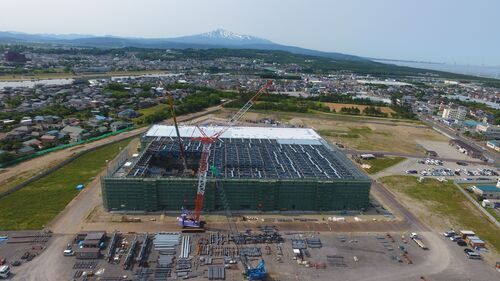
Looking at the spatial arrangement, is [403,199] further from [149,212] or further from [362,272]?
[149,212]

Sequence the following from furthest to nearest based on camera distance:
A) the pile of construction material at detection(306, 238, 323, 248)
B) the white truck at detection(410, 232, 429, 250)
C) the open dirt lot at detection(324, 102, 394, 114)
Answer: the open dirt lot at detection(324, 102, 394, 114) < the white truck at detection(410, 232, 429, 250) < the pile of construction material at detection(306, 238, 323, 248)

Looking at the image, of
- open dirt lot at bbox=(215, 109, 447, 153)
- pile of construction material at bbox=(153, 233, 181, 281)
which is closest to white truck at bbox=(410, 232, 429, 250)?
pile of construction material at bbox=(153, 233, 181, 281)

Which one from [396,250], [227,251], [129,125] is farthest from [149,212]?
[129,125]

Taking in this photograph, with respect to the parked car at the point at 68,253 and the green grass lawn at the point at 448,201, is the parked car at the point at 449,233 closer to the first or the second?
the green grass lawn at the point at 448,201

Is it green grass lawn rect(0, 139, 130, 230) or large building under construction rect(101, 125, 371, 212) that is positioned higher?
large building under construction rect(101, 125, 371, 212)

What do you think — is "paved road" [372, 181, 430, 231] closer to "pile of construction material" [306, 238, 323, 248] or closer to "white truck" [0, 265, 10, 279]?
"pile of construction material" [306, 238, 323, 248]

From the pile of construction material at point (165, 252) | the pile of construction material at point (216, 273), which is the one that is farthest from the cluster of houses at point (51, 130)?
the pile of construction material at point (216, 273)

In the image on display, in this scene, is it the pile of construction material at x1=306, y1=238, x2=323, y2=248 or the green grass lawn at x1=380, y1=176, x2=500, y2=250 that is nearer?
the pile of construction material at x1=306, y1=238, x2=323, y2=248
